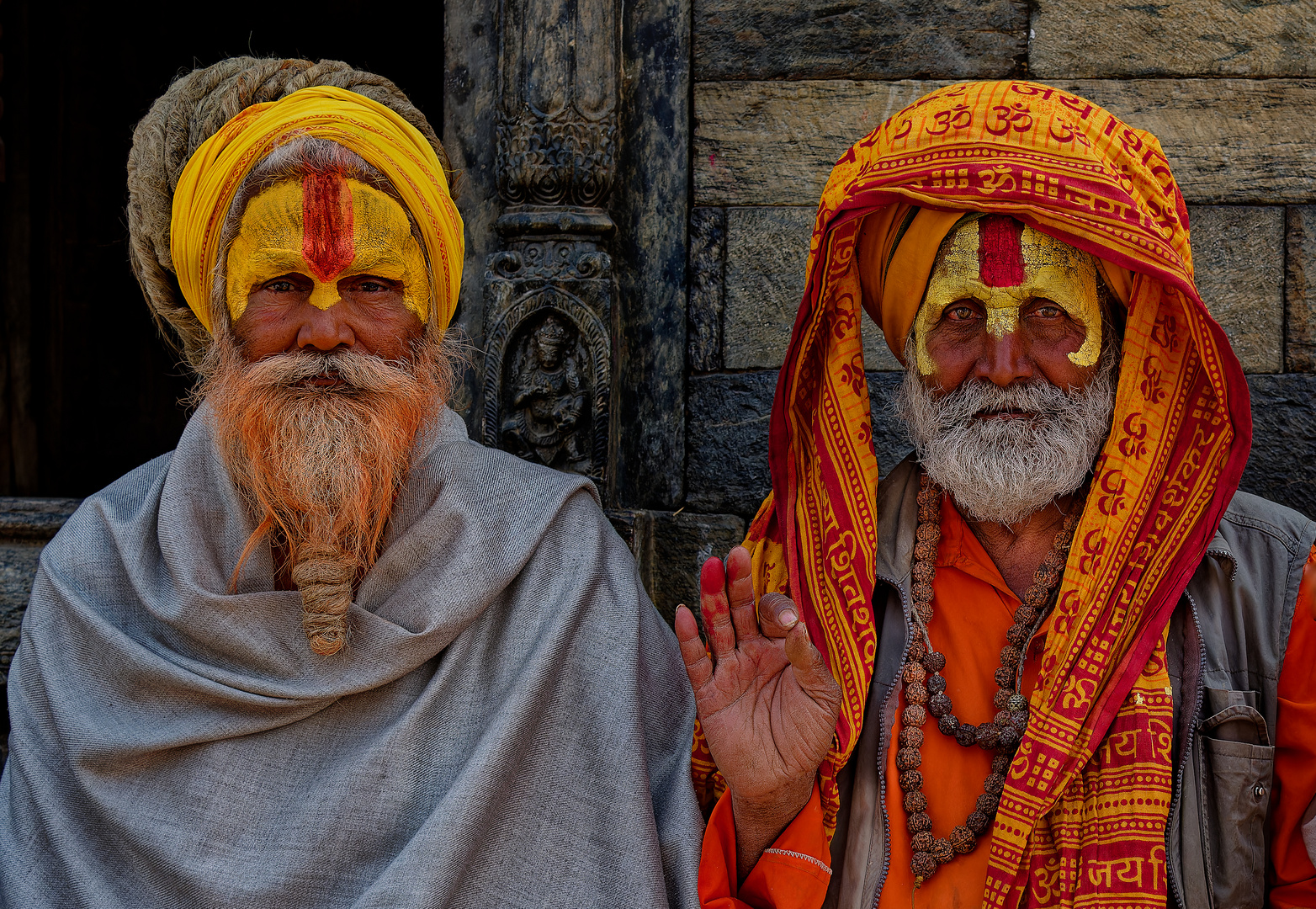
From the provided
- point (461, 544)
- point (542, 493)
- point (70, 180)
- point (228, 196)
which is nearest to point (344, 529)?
point (461, 544)

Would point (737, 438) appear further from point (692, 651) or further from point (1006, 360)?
point (692, 651)

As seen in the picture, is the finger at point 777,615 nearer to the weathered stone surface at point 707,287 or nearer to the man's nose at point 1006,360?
the man's nose at point 1006,360

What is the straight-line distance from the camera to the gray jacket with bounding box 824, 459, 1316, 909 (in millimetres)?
1886

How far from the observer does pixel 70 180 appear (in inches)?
204

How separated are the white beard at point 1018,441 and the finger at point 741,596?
19.6 inches

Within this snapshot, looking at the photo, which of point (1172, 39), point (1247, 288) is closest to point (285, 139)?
point (1172, 39)

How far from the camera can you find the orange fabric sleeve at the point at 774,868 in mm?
1998

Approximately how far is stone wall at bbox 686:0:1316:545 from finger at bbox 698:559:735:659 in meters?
1.20

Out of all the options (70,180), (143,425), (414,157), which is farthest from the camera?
(143,425)

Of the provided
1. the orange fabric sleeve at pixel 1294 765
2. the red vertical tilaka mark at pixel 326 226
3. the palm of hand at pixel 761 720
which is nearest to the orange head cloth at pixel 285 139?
the red vertical tilaka mark at pixel 326 226

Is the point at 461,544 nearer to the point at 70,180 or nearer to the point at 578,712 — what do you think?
the point at 578,712

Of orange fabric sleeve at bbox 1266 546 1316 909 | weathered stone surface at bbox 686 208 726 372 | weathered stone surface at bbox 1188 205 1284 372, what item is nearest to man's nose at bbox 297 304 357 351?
weathered stone surface at bbox 686 208 726 372

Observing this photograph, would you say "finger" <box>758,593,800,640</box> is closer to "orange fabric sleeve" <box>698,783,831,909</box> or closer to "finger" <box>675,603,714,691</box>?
"finger" <box>675,603,714,691</box>

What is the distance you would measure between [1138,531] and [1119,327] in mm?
439
